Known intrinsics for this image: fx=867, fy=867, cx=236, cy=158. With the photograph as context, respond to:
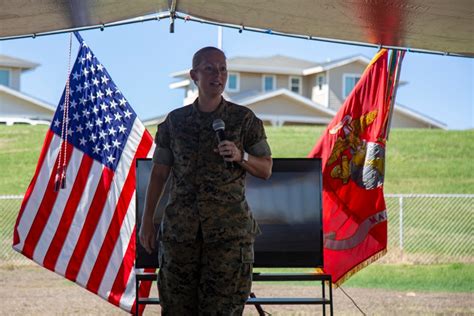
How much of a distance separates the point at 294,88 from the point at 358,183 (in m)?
26.1

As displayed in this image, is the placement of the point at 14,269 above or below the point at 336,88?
below

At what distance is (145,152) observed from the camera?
20.7 feet

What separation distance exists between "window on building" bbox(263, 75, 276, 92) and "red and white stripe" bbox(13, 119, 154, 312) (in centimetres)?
2556

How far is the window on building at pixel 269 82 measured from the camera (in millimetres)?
31656

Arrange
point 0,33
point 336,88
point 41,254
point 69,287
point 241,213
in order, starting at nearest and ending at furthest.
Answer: point 241,213 → point 0,33 → point 41,254 → point 69,287 → point 336,88

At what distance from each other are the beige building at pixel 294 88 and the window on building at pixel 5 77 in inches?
218

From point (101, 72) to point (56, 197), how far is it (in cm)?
97

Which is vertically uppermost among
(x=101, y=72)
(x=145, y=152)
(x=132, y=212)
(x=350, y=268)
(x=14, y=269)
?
(x=101, y=72)

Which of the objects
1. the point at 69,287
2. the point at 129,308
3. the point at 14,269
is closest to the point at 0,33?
the point at 129,308

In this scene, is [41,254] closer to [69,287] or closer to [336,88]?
[69,287]

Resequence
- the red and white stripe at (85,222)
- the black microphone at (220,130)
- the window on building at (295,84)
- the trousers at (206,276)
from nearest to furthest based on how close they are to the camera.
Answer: the black microphone at (220,130) < the trousers at (206,276) < the red and white stripe at (85,222) < the window on building at (295,84)

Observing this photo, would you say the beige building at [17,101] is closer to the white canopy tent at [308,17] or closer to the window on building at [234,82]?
the window on building at [234,82]

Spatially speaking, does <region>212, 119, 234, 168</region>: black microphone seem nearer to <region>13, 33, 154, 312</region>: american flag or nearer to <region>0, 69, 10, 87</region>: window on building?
<region>13, 33, 154, 312</region>: american flag

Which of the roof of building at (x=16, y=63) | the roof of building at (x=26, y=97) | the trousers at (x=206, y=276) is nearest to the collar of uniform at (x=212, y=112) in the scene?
the trousers at (x=206, y=276)
